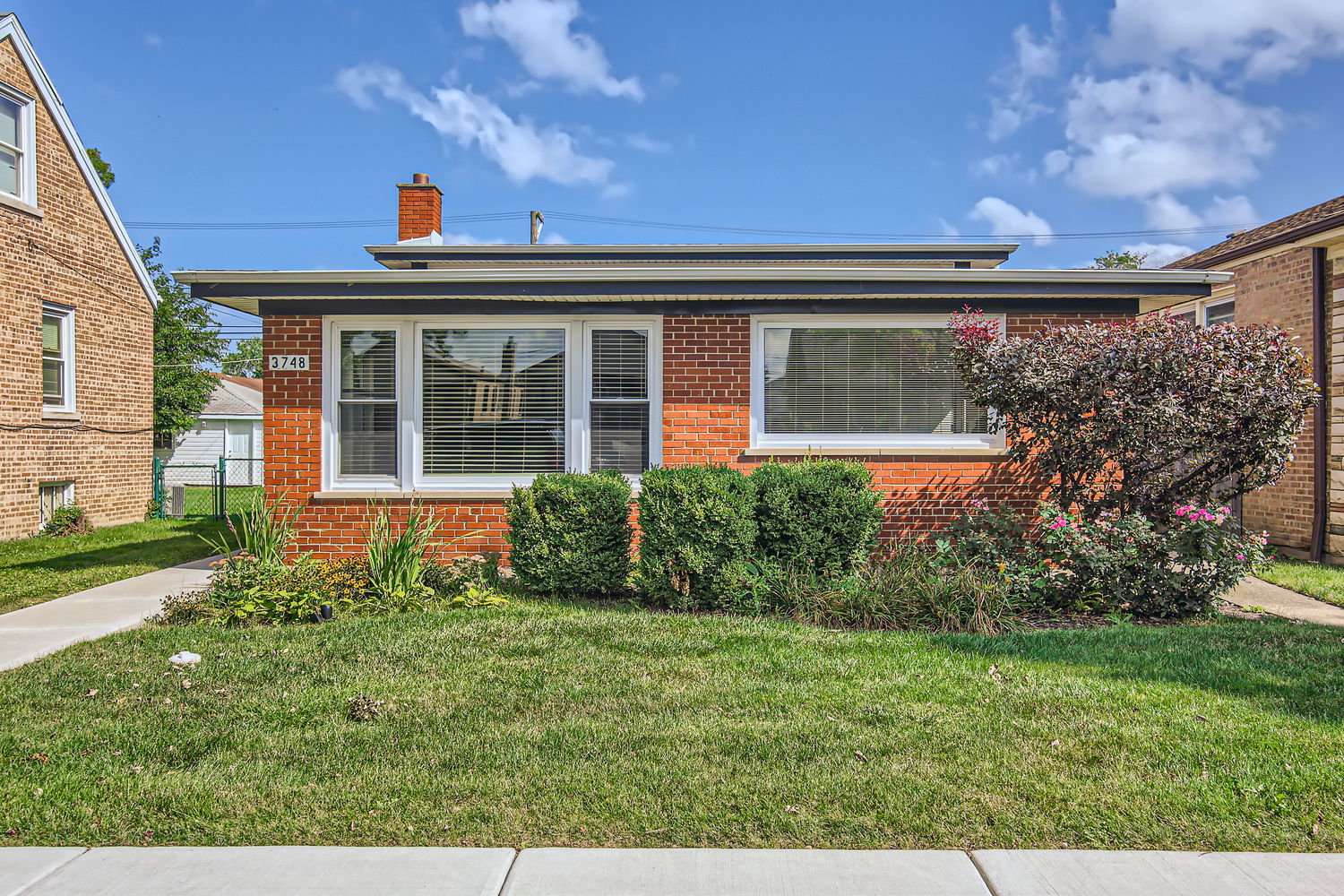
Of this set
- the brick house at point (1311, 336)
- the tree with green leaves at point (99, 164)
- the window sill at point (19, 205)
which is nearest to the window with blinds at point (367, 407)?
the window sill at point (19, 205)

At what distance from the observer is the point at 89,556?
426 inches

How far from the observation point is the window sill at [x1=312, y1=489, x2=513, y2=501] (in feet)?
27.9

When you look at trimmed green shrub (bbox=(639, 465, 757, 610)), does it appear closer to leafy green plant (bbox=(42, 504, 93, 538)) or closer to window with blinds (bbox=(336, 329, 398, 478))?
window with blinds (bbox=(336, 329, 398, 478))

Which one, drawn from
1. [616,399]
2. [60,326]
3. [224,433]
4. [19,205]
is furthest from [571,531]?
[224,433]

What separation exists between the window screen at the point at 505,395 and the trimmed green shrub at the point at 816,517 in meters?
2.80

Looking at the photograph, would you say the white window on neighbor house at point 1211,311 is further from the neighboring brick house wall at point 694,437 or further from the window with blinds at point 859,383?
the window with blinds at point 859,383

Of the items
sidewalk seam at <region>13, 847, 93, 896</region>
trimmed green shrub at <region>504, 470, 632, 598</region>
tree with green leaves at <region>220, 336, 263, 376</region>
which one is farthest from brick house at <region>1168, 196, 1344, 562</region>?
tree with green leaves at <region>220, 336, 263, 376</region>

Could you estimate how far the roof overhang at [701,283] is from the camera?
8008mm

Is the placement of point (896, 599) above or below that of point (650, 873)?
above

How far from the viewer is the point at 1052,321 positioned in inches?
334

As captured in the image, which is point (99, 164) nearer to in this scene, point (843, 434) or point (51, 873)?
point (843, 434)

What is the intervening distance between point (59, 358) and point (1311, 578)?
17396 mm

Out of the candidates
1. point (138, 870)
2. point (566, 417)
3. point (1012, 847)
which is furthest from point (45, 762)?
point (566, 417)

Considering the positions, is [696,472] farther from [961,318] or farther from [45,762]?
[45,762]
